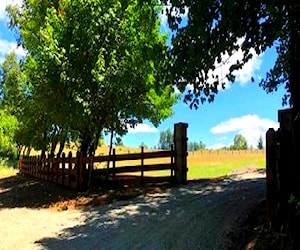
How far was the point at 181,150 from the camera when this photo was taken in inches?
579

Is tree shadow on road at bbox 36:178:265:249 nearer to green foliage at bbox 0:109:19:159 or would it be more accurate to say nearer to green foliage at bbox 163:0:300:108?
green foliage at bbox 163:0:300:108

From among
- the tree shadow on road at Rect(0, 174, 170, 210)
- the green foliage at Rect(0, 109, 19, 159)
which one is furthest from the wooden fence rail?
the green foliage at Rect(0, 109, 19, 159)

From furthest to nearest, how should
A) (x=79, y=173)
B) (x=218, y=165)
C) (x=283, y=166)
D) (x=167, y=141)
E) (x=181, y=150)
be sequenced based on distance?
(x=167, y=141) → (x=218, y=165) → (x=79, y=173) → (x=181, y=150) → (x=283, y=166)

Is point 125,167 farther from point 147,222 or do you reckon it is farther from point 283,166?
point 283,166

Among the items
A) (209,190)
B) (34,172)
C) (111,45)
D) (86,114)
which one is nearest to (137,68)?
(111,45)

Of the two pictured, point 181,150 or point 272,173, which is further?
point 181,150

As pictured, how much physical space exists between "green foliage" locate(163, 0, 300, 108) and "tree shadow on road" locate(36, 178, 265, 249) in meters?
2.37

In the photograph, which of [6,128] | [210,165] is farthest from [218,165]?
[6,128]

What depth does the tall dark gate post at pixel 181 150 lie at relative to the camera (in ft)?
48.0

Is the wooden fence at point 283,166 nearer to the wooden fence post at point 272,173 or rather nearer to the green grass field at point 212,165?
the wooden fence post at point 272,173

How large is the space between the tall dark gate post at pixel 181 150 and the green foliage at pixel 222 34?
5.66 m

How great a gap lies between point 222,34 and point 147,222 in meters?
4.15

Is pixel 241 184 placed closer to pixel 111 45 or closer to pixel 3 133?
pixel 111 45

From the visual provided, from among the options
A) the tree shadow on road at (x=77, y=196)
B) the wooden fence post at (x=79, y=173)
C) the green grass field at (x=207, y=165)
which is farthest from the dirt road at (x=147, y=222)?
the green grass field at (x=207, y=165)
